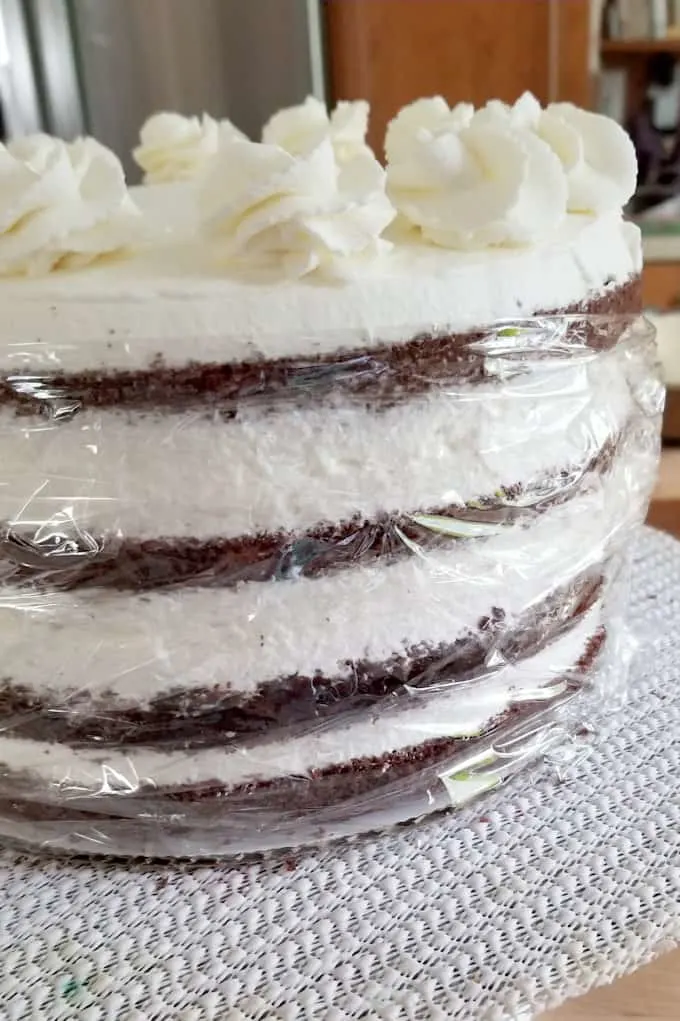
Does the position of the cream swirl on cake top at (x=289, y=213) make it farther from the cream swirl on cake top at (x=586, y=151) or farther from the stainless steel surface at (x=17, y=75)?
the stainless steel surface at (x=17, y=75)

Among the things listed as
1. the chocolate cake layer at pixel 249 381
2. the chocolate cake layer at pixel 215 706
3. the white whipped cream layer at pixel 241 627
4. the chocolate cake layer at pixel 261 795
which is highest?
the chocolate cake layer at pixel 249 381

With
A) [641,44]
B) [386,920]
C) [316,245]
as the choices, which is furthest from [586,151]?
[641,44]

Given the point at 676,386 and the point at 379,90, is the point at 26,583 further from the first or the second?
the point at 379,90

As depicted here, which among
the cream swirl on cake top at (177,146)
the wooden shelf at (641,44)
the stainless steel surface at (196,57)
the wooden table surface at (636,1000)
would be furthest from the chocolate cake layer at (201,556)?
the wooden shelf at (641,44)

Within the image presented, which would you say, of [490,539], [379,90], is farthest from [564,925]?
[379,90]

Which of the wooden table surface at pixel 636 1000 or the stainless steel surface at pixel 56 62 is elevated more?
the stainless steel surface at pixel 56 62

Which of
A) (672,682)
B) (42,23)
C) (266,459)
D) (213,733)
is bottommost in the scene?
(672,682)
